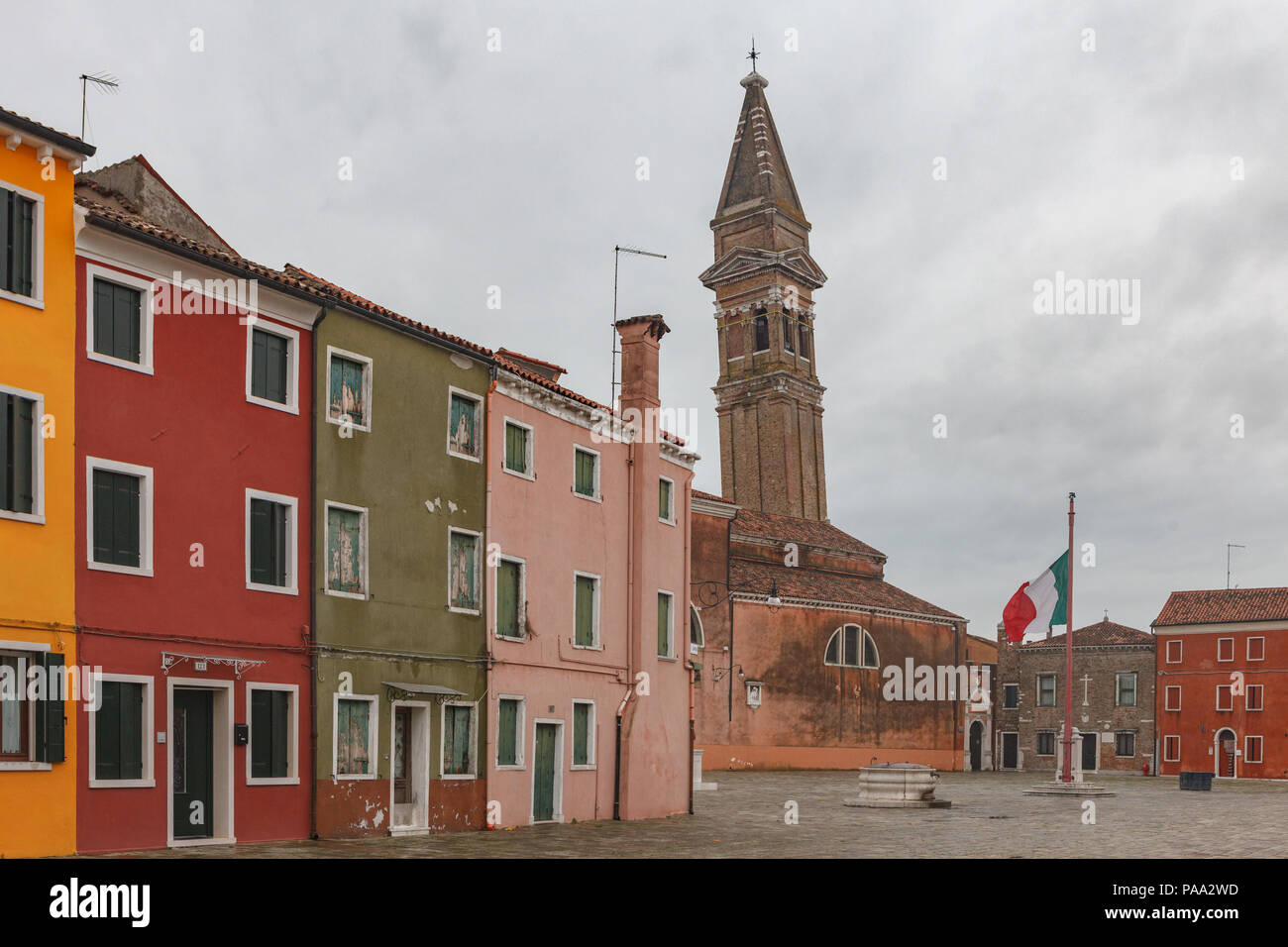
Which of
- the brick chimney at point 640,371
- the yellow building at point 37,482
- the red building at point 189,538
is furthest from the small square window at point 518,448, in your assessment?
the yellow building at point 37,482

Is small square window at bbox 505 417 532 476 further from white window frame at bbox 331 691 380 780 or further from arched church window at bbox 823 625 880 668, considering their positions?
arched church window at bbox 823 625 880 668

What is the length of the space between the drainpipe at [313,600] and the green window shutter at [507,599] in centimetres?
490

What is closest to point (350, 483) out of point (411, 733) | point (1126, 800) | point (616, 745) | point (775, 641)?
point (411, 733)

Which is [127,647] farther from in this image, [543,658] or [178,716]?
[543,658]

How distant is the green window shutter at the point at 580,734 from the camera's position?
2739 cm

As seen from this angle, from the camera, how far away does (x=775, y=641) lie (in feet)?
193

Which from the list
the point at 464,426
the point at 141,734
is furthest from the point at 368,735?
the point at 464,426

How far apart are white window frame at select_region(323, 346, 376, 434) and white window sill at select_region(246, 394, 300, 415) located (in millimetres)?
665

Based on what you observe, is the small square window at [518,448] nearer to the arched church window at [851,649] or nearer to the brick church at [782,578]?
the brick church at [782,578]

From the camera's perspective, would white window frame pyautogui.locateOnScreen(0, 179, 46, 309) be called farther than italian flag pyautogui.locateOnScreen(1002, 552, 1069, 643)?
No

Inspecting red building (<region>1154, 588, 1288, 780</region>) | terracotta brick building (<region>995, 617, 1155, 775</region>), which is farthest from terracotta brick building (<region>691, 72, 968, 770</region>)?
red building (<region>1154, 588, 1288, 780</region>)

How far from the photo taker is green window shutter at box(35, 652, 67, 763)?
54.9 feet

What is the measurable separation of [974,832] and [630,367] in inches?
473

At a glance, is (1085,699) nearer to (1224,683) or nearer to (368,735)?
(1224,683)
